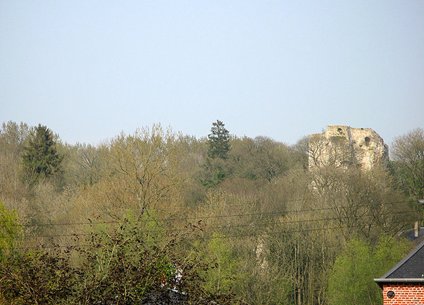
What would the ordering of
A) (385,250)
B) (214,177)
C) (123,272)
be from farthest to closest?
(214,177) < (385,250) < (123,272)

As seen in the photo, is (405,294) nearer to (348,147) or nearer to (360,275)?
(360,275)

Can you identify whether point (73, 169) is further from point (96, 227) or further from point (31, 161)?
point (96, 227)

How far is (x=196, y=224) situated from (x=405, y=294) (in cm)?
2280

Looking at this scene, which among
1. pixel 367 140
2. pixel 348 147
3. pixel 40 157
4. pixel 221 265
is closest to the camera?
pixel 221 265

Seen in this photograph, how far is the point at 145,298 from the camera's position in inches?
836

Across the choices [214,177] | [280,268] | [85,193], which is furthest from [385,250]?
[214,177]

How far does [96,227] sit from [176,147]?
12619mm

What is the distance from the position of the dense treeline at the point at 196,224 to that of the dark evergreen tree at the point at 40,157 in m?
0.10

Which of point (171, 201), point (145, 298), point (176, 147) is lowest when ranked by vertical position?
point (145, 298)

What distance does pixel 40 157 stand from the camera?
77.1 m

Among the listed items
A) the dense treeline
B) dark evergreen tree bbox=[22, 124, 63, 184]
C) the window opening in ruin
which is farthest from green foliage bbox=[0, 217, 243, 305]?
the window opening in ruin

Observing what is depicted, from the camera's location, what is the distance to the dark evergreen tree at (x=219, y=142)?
85938 mm


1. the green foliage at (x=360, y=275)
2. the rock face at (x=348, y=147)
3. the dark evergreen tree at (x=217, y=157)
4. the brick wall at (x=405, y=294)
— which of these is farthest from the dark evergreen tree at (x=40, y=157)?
the brick wall at (x=405, y=294)

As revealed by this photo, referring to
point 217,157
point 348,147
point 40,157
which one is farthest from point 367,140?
point 40,157
